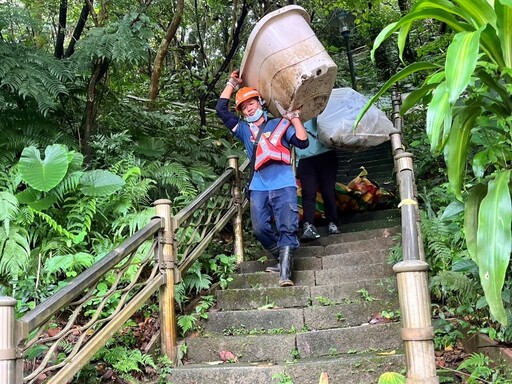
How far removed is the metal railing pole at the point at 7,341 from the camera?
228 cm

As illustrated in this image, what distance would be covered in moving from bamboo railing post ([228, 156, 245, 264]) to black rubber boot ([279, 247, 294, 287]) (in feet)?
2.95

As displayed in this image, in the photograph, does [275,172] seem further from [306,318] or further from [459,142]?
[459,142]

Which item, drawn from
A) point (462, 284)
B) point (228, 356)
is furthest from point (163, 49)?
point (462, 284)

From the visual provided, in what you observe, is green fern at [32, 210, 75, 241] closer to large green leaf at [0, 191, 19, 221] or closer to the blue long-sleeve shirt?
large green leaf at [0, 191, 19, 221]

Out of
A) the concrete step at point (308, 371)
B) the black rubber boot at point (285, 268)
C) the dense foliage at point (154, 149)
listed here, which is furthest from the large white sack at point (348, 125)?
the concrete step at point (308, 371)

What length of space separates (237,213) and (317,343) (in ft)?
6.72

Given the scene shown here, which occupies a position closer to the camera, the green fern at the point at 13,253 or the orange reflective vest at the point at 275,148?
the green fern at the point at 13,253

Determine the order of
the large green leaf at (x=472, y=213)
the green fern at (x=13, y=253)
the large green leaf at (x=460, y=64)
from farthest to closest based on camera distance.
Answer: the green fern at (x=13, y=253) < the large green leaf at (x=472, y=213) < the large green leaf at (x=460, y=64)

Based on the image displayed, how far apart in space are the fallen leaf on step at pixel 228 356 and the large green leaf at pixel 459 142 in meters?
2.05

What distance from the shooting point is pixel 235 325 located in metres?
4.07

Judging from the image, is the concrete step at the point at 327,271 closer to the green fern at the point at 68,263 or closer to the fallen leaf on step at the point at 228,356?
the fallen leaf on step at the point at 228,356

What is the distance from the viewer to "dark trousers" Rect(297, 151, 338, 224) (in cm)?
533

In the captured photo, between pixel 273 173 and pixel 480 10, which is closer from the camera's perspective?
pixel 480 10

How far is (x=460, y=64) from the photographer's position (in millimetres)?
1952
